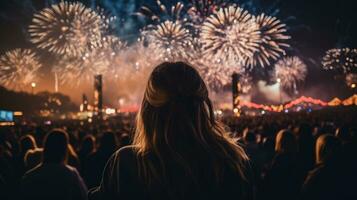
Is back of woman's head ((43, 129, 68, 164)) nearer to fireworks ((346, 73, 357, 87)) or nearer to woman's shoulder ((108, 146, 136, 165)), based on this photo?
woman's shoulder ((108, 146, 136, 165))

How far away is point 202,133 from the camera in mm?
2318

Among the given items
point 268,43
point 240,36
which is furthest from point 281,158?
point 268,43

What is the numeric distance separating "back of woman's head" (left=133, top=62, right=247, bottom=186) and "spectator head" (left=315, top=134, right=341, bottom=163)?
8.29ft

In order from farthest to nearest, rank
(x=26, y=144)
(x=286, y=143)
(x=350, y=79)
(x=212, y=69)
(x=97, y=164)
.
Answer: (x=350, y=79) → (x=212, y=69) → (x=26, y=144) → (x=97, y=164) → (x=286, y=143)

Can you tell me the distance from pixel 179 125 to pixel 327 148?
2.97 m

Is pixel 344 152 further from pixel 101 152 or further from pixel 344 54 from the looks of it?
pixel 344 54

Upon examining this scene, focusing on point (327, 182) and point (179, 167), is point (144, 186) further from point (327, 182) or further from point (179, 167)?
point (327, 182)

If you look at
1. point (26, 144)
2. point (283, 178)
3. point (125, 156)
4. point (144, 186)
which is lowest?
point (283, 178)

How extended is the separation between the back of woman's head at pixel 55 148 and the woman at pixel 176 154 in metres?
2.30

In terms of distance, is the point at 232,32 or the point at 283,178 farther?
the point at 232,32

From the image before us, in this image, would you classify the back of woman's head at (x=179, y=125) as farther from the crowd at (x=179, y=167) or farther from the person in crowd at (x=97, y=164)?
the person in crowd at (x=97, y=164)

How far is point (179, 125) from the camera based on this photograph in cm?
227

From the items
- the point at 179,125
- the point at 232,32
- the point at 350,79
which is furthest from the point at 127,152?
the point at 350,79

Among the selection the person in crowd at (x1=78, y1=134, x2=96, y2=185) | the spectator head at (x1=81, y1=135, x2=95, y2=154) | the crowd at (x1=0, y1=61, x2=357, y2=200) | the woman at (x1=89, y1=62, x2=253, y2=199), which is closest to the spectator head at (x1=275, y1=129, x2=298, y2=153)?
the crowd at (x1=0, y1=61, x2=357, y2=200)
